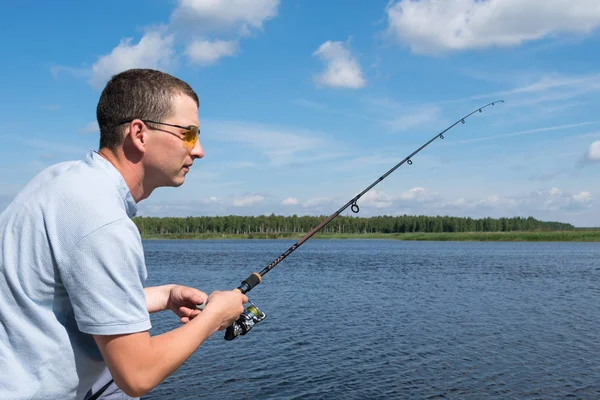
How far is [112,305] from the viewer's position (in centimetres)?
184

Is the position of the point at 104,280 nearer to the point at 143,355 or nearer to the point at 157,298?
the point at 143,355

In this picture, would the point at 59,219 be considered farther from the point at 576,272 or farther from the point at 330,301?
the point at 576,272

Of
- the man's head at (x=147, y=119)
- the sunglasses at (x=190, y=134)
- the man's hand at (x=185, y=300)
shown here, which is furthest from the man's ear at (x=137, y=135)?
the man's hand at (x=185, y=300)

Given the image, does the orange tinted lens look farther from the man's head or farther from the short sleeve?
the short sleeve

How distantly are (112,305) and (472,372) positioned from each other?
13.5 meters

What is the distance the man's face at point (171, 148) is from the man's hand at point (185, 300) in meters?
0.76

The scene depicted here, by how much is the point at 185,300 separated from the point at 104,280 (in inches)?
45.6

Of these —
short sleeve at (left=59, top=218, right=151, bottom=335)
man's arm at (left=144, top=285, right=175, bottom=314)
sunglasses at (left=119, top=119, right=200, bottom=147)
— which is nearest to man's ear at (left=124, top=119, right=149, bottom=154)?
sunglasses at (left=119, top=119, right=200, bottom=147)

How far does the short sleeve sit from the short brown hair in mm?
501

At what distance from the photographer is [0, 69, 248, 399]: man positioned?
184 centimetres

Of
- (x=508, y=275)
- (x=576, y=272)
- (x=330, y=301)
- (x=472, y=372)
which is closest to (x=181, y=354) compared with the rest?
(x=472, y=372)

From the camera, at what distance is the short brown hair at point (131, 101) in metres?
2.19

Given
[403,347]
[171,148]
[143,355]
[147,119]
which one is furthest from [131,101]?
[403,347]

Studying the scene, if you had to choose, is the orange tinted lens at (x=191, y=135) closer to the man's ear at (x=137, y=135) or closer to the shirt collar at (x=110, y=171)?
the man's ear at (x=137, y=135)
